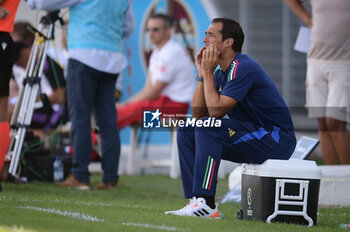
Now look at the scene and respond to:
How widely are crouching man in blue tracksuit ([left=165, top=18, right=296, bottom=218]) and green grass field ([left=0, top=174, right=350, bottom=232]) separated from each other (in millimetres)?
277

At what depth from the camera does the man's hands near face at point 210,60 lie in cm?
448

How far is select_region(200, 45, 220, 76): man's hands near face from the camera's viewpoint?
4484 millimetres

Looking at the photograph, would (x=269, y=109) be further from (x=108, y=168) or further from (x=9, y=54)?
(x=108, y=168)

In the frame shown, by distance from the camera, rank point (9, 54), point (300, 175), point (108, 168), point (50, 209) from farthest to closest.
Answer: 1. point (108, 168)
2. point (9, 54)
3. point (50, 209)
4. point (300, 175)

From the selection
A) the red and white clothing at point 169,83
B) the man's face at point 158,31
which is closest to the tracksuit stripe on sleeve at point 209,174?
the red and white clothing at point 169,83

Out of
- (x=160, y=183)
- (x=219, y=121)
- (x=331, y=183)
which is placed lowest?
(x=160, y=183)

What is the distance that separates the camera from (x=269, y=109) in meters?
4.48

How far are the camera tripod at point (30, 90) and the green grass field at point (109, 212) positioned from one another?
1.30 ft

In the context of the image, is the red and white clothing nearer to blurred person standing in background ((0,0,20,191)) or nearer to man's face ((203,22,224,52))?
blurred person standing in background ((0,0,20,191))

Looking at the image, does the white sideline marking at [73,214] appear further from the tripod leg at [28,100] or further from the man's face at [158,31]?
the man's face at [158,31]

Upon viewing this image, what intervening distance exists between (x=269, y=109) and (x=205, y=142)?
0.51m

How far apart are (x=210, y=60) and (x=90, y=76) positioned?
7.63 ft

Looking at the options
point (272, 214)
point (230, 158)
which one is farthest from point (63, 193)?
point (272, 214)

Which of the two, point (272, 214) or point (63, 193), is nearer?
point (272, 214)
